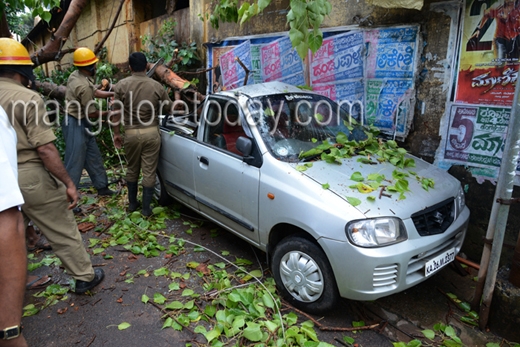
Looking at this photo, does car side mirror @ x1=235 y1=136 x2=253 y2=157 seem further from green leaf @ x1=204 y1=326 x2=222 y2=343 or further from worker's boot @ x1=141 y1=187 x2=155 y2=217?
worker's boot @ x1=141 y1=187 x2=155 y2=217

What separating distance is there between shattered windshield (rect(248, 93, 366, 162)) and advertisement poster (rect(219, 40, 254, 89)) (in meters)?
3.25

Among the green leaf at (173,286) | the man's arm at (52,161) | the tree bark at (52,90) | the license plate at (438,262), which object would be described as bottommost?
the green leaf at (173,286)

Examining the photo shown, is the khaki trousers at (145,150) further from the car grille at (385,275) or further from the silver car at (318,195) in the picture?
the car grille at (385,275)

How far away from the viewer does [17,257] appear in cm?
203

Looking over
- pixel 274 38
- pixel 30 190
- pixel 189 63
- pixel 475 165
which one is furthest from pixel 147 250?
pixel 189 63

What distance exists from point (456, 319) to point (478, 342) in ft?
0.94

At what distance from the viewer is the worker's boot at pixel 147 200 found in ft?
15.8

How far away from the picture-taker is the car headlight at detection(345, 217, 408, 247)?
262 centimetres

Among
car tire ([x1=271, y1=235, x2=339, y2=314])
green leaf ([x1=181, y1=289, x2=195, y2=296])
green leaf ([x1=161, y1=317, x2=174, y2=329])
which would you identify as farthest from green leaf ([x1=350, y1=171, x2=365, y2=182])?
green leaf ([x1=161, y1=317, x2=174, y2=329])

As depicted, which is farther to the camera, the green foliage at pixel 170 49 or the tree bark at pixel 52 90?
the green foliage at pixel 170 49

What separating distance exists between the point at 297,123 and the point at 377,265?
1663 mm

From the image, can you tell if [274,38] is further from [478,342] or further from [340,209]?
[478,342]

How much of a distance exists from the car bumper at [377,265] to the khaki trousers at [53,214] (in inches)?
83.7

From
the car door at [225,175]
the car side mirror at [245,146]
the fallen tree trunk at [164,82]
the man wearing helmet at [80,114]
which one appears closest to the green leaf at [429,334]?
the car door at [225,175]
